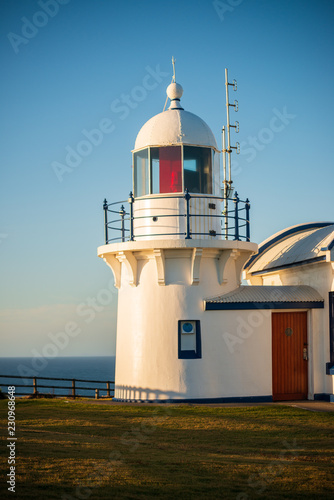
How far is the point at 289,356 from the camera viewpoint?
16.7m

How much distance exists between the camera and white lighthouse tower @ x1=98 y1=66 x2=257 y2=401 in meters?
15.8

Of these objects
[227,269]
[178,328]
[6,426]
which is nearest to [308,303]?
[227,269]

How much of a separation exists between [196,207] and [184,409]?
17.2 ft

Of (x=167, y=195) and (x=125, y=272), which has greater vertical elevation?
(x=167, y=195)

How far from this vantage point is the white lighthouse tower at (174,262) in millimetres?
15797

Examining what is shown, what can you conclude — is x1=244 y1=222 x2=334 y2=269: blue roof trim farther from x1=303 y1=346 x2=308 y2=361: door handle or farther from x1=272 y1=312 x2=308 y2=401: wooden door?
x1=303 y1=346 x2=308 y2=361: door handle

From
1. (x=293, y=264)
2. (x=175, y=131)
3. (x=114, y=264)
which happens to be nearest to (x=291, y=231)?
(x=293, y=264)

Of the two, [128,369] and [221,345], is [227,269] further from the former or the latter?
[128,369]

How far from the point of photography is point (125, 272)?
16859mm

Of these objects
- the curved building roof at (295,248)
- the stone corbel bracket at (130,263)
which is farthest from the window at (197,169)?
the curved building roof at (295,248)

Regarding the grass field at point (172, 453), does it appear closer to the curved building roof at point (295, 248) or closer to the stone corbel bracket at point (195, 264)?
the stone corbel bracket at point (195, 264)

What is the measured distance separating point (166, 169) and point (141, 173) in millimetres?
780

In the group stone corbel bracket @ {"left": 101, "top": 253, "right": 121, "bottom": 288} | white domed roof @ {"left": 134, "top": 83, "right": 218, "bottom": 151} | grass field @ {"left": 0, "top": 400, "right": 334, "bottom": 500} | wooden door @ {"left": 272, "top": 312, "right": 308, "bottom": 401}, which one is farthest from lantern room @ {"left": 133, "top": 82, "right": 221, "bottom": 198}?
grass field @ {"left": 0, "top": 400, "right": 334, "bottom": 500}

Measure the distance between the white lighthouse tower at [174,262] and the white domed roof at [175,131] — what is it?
27mm
